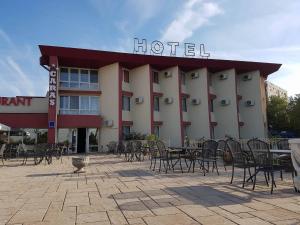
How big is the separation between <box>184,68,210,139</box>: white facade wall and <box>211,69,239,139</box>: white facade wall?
2.15 meters

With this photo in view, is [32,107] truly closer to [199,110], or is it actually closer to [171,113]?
[171,113]

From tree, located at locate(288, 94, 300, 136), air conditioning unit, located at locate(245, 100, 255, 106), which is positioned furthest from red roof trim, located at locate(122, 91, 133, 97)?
tree, located at locate(288, 94, 300, 136)

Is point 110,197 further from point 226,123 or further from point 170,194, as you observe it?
point 226,123

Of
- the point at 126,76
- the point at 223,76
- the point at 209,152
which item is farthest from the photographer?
the point at 223,76

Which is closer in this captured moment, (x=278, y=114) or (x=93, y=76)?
(x=93, y=76)

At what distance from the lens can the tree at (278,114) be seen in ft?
114

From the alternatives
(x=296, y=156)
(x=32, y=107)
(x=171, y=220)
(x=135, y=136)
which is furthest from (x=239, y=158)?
(x=32, y=107)

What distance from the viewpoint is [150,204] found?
4.53 m

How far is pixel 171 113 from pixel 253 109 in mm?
8957

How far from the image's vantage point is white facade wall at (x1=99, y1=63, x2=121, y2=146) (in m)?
24.1

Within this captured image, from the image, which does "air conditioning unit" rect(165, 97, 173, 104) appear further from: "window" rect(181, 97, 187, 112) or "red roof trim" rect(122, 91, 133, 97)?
"red roof trim" rect(122, 91, 133, 97)

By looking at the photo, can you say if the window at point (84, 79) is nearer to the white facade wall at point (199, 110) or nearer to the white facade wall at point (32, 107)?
the white facade wall at point (32, 107)

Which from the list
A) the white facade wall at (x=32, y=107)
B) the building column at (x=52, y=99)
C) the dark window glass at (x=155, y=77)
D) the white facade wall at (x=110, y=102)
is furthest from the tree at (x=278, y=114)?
the white facade wall at (x=32, y=107)

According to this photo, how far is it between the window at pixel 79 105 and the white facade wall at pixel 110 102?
55cm
